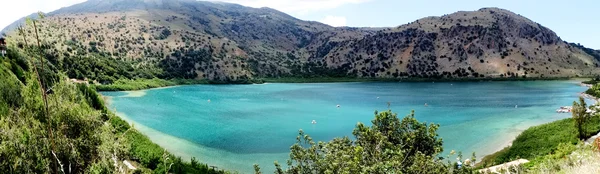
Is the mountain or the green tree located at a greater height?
the mountain

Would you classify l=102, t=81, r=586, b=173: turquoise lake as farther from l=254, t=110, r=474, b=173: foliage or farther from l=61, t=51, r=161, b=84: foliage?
l=61, t=51, r=161, b=84: foliage

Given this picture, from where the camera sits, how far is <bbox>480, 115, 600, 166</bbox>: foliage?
34406 millimetres

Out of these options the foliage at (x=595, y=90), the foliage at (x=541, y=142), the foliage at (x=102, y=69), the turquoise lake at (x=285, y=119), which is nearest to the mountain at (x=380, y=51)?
the foliage at (x=102, y=69)

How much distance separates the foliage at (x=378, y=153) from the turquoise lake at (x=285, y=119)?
1476 cm

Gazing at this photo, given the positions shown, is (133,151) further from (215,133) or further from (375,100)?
(375,100)

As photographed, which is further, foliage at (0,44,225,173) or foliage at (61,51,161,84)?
foliage at (61,51,161,84)

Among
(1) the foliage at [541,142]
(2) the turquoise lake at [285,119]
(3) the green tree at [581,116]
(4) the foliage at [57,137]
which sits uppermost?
(4) the foliage at [57,137]

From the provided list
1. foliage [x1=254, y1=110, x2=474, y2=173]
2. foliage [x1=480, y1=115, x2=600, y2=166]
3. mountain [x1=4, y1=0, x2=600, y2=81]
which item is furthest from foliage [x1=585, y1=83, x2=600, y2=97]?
mountain [x1=4, y1=0, x2=600, y2=81]

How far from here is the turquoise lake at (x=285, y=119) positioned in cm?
3962

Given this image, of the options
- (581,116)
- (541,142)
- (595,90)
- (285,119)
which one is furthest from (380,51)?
(581,116)

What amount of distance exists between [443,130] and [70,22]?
145354 millimetres

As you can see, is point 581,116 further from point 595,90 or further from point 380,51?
point 380,51

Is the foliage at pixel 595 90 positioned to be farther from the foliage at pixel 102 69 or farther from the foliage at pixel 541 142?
the foliage at pixel 102 69

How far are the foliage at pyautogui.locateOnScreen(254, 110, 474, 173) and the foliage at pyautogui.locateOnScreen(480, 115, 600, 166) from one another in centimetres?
1622
